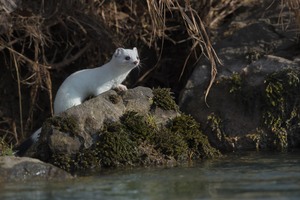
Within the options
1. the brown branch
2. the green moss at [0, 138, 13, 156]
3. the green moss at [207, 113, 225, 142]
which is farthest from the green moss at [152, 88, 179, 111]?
the brown branch

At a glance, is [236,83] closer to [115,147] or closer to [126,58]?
[126,58]

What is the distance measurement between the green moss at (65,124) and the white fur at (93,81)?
0.98 meters

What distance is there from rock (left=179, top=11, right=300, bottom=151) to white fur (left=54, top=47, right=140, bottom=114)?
2.77 feet

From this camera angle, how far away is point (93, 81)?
8.70 m

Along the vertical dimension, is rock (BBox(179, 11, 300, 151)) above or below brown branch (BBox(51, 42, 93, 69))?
below

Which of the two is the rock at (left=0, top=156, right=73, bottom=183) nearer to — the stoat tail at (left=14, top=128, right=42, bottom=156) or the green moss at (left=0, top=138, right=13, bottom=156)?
the green moss at (left=0, top=138, right=13, bottom=156)

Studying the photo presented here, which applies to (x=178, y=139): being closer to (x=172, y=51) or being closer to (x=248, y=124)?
(x=248, y=124)

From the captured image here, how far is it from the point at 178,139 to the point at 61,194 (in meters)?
2.26

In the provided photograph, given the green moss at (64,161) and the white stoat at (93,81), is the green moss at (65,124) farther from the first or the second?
the white stoat at (93,81)

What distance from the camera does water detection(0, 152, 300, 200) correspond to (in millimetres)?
5801

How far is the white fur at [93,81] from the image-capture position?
8594 millimetres

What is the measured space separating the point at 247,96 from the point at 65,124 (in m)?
2.25

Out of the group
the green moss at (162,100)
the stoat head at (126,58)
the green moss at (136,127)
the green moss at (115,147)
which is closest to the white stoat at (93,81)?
the stoat head at (126,58)

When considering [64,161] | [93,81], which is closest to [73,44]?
[93,81]
